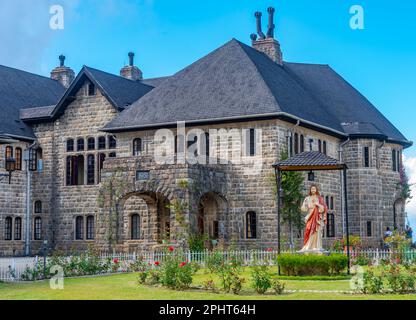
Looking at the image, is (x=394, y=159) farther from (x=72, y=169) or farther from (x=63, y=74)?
(x=63, y=74)

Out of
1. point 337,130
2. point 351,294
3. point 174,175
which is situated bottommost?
point 351,294

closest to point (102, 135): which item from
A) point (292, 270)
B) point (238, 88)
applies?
point (238, 88)

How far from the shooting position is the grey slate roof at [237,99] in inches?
1460

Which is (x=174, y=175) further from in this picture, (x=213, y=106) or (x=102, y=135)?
(x=102, y=135)

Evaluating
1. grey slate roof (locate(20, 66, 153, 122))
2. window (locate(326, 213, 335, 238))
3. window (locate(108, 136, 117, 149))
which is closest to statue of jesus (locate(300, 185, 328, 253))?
window (locate(326, 213, 335, 238))

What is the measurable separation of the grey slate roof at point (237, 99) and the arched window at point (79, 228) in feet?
20.0

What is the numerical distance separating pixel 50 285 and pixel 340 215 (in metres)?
23.6

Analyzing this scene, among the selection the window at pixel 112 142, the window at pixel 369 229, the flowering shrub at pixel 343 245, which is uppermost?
the window at pixel 112 142

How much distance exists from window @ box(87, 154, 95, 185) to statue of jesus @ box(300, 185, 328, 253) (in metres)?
20.1

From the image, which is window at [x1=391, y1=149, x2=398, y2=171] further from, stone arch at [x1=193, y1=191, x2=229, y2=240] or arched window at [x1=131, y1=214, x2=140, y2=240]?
arched window at [x1=131, y1=214, x2=140, y2=240]

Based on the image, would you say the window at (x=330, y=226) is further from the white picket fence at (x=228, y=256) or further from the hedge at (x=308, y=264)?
the hedge at (x=308, y=264)

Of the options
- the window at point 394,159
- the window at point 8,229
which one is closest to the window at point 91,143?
the window at point 8,229

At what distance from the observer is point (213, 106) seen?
37875 mm

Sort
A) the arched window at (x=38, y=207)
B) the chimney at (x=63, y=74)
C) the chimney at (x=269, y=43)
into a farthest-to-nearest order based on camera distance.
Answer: the chimney at (x=63, y=74)
the chimney at (x=269, y=43)
the arched window at (x=38, y=207)
